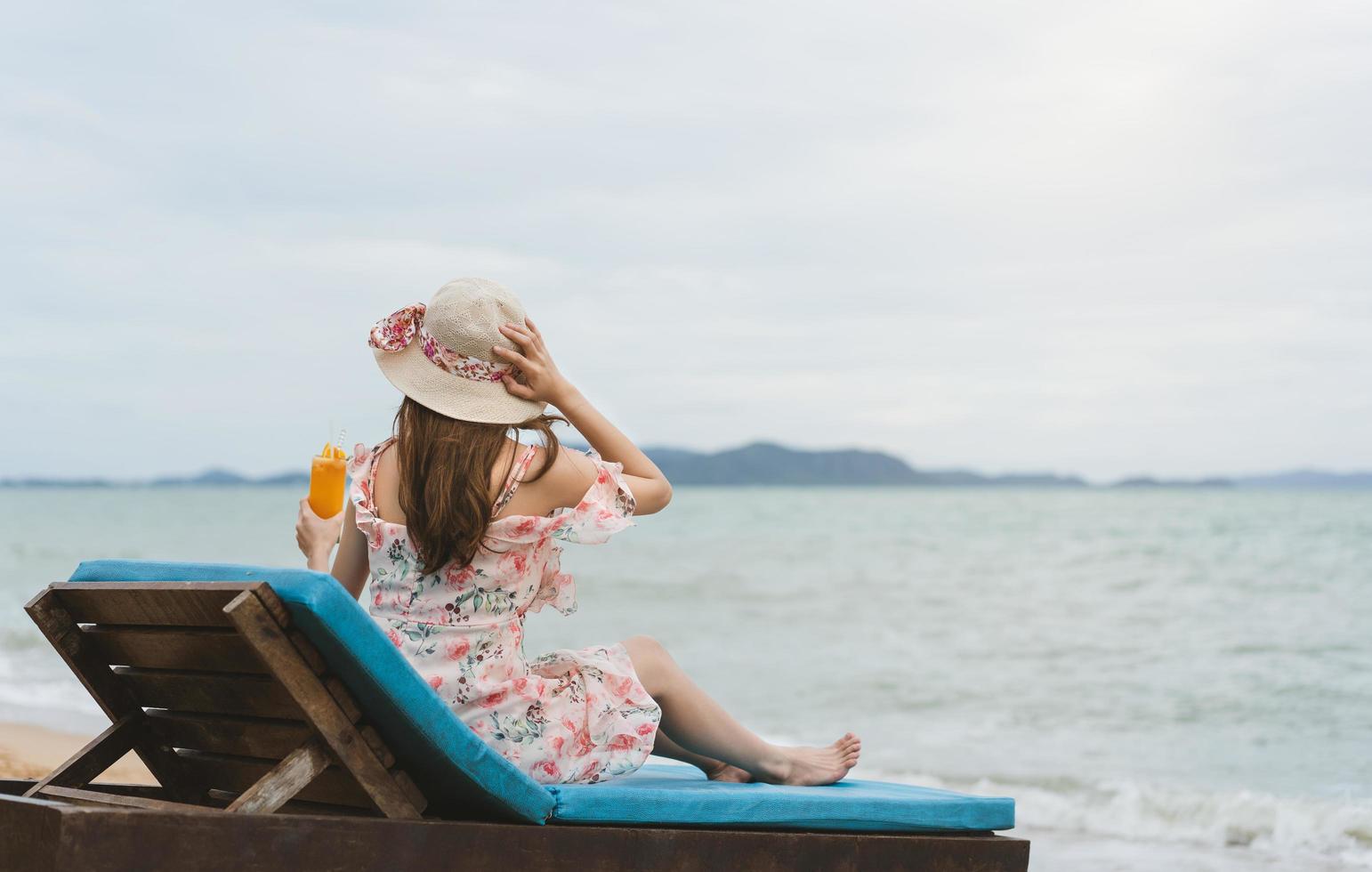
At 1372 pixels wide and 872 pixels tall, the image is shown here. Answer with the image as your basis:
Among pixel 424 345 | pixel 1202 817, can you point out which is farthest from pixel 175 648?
pixel 1202 817

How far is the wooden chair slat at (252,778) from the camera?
2.93 meters

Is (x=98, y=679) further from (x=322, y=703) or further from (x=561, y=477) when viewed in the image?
(x=561, y=477)

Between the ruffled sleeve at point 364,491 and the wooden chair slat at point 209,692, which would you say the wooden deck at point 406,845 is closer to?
the wooden chair slat at point 209,692

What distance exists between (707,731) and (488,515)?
917mm

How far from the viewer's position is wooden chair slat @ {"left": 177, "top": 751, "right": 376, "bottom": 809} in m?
2.93

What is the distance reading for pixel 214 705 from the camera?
304 centimetres

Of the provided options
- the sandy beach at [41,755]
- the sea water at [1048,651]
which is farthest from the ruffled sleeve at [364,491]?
the sea water at [1048,651]

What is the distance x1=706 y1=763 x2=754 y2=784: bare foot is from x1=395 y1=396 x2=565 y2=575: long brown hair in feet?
3.34

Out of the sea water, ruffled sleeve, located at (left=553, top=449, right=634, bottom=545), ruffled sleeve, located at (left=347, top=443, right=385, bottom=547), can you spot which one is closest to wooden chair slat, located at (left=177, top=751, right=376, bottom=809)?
ruffled sleeve, located at (left=347, top=443, right=385, bottom=547)

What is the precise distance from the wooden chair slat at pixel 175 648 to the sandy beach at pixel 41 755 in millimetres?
→ 3921

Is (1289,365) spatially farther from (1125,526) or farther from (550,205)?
(550,205)

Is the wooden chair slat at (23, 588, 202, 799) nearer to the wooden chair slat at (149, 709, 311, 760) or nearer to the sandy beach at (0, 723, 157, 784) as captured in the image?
the wooden chair slat at (149, 709, 311, 760)

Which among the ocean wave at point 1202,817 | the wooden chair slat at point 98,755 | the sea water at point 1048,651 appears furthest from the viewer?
the sea water at point 1048,651

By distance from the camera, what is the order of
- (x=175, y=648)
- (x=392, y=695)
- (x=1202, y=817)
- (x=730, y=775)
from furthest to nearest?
(x=1202, y=817) < (x=730, y=775) < (x=175, y=648) < (x=392, y=695)
